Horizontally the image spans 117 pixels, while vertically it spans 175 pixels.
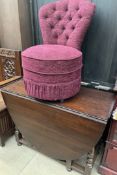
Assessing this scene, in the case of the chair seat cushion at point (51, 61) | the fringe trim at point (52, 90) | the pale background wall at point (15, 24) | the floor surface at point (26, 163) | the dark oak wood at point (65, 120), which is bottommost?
the floor surface at point (26, 163)

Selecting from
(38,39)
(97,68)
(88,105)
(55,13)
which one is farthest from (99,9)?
(88,105)

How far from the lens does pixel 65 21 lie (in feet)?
4.44

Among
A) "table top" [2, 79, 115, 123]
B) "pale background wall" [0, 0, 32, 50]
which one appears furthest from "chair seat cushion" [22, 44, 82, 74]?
"pale background wall" [0, 0, 32, 50]

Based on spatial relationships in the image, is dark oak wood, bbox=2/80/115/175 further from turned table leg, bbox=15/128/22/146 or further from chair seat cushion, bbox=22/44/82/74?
chair seat cushion, bbox=22/44/82/74

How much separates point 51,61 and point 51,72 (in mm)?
75

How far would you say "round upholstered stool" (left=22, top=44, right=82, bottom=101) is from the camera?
3.28 ft

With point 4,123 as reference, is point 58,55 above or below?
above

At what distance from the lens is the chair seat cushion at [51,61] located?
99 centimetres

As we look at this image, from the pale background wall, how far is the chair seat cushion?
642 mm

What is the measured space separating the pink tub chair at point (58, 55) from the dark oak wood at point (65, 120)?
0.11m

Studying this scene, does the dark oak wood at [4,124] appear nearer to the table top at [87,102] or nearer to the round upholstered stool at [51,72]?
the table top at [87,102]

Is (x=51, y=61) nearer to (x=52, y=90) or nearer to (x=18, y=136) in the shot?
(x=52, y=90)

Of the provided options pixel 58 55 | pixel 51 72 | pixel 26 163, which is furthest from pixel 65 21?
pixel 26 163

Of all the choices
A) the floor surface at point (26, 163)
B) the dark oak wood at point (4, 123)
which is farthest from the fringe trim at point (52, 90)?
the floor surface at point (26, 163)
